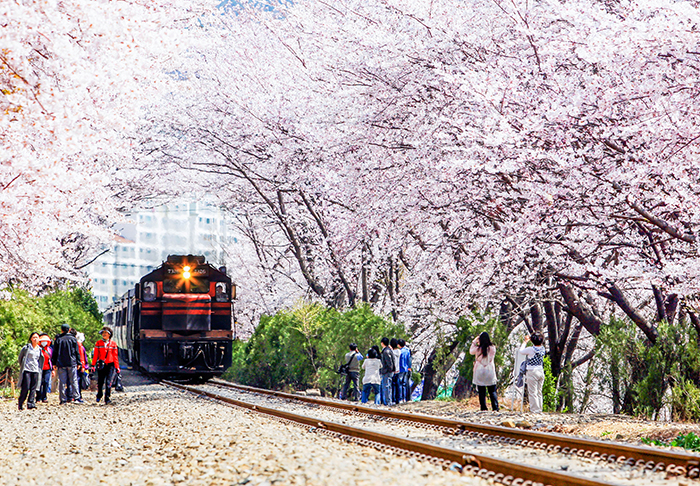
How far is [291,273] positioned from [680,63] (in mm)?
22204

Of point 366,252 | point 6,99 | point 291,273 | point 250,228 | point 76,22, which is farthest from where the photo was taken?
point 291,273

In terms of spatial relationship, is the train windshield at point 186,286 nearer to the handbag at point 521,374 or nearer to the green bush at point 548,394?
the green bush at point 548,394

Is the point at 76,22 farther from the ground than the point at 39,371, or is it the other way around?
the point at 76,22

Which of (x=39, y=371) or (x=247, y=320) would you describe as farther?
(x=247, y=320)

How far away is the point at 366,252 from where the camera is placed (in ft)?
63.8

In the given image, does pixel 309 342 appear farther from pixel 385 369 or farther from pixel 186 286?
pixel 385 369

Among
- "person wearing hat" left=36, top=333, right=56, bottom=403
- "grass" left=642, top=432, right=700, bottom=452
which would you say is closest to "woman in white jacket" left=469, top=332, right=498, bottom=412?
"grass" left=642, top=432, right=700, bottom=452

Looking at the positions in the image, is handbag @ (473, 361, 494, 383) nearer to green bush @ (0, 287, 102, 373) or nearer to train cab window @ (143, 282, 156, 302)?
train cab window @ (143, 282, 156, 302)

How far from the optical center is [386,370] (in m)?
14.7

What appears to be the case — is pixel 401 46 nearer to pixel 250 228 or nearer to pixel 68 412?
pixel 68 412

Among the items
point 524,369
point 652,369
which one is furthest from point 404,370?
point 652,369

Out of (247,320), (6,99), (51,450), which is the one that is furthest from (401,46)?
(247,320)

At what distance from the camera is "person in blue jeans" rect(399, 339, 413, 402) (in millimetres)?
15056

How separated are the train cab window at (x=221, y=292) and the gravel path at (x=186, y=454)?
24.1ft
